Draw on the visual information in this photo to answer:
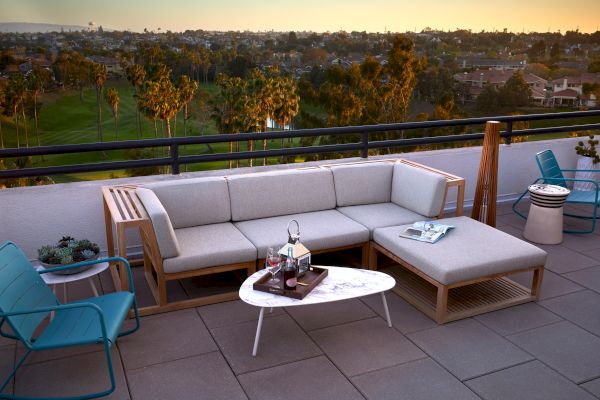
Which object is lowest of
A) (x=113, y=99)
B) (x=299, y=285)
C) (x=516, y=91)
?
(x=113, y=99)

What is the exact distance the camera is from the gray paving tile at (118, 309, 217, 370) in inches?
125

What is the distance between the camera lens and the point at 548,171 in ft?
18.5

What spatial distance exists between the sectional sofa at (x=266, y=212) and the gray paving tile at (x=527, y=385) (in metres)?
1.51

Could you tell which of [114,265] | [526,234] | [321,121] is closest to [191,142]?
[114,265]

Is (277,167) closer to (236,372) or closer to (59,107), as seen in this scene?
(236,372)

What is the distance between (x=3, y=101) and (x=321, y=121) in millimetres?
16991

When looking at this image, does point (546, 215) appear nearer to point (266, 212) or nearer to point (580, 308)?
point (580, 308)

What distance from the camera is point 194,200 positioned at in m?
4.23

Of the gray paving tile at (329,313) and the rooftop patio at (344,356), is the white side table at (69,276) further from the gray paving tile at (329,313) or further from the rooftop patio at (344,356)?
the gray paving tile at (329,313)

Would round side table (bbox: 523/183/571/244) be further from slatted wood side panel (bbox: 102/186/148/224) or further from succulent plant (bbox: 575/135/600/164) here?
slatted wood side panel (bbox: 102/186/148/224)

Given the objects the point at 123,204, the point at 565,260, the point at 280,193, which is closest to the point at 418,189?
the point at 280,193

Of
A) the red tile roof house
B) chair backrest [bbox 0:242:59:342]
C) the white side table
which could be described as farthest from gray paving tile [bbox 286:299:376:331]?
the red tile roof house

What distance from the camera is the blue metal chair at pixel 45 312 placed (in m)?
2.65

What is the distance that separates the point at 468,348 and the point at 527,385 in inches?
17.2
